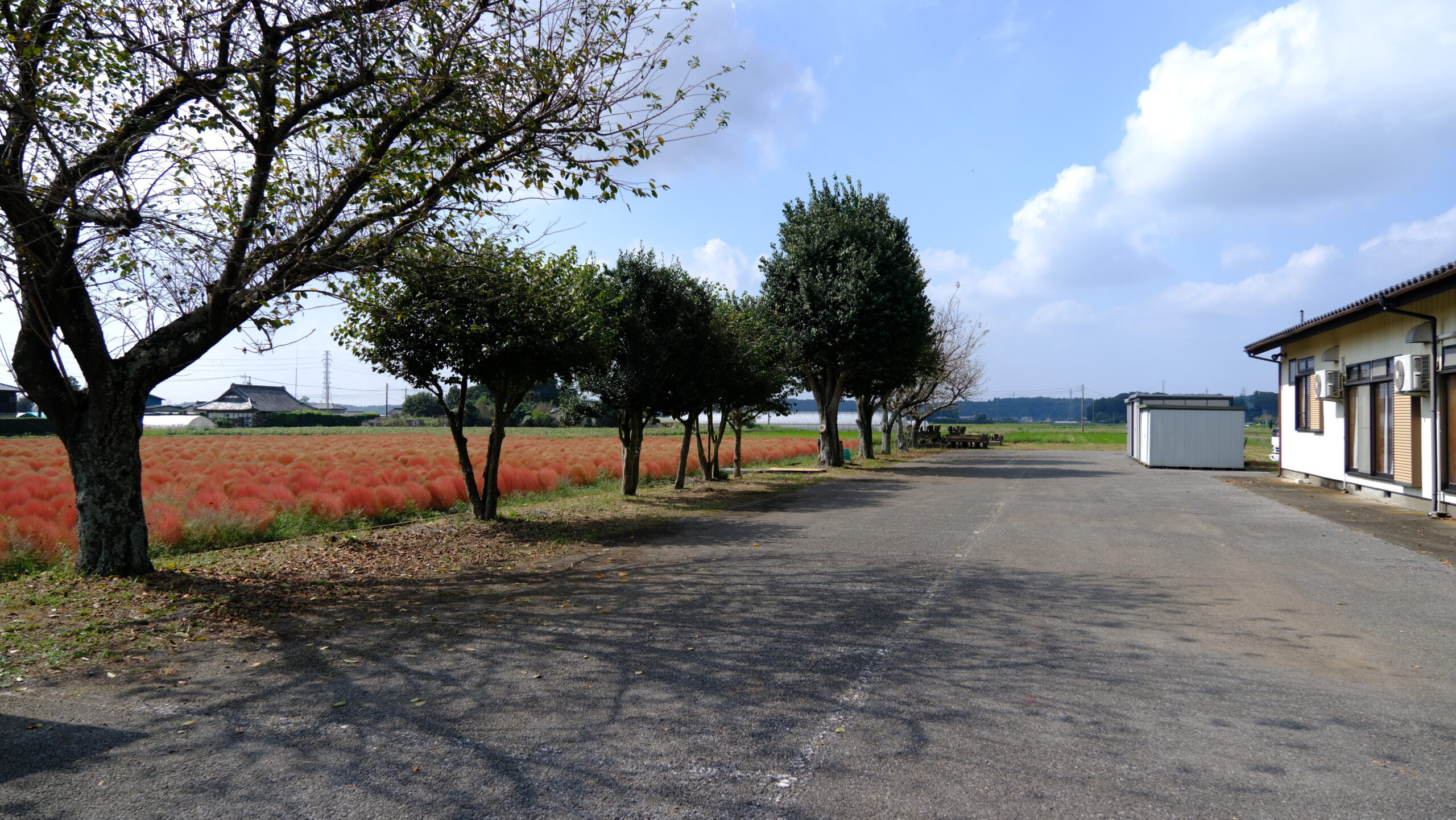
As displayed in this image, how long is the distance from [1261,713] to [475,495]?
35.5 ft

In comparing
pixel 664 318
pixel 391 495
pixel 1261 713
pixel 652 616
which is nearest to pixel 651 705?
pixel 652 616

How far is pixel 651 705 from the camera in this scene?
15.0ft

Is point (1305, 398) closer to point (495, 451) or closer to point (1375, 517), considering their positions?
point (1375, 517)

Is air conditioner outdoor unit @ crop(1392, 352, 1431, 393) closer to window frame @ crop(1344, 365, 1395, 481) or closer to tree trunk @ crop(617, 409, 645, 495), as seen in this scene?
window frame @ crop(1344, 365, 1395, 481)

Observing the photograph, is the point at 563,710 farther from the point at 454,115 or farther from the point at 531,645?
the point at 454,115

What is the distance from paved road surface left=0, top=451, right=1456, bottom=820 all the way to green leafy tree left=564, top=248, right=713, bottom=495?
8201 millimetres

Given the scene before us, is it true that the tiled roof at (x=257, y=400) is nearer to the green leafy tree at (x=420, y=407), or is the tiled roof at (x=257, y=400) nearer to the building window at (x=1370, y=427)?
the green leafy tree at (x=420, y=407)

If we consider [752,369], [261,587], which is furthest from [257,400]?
[261,587]

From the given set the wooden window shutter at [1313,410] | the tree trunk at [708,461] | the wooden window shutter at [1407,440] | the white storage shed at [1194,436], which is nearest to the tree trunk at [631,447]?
the tree trunk at [708,461]

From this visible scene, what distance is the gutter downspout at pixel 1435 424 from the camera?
43.5ft

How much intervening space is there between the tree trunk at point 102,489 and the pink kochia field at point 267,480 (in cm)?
257

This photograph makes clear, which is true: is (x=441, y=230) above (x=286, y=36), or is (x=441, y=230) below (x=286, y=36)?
below

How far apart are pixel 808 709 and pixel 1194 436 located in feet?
95.9

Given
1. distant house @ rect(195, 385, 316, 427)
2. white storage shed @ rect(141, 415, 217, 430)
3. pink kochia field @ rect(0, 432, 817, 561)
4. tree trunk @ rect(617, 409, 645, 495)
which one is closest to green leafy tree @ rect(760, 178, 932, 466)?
pink kochia field @ rect(0, 432, 817, 561)
